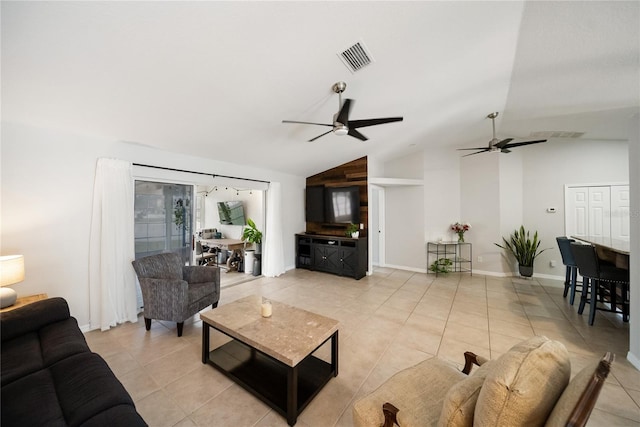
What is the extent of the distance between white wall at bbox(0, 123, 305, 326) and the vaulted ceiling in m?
0.22

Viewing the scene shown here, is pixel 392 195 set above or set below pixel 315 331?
above

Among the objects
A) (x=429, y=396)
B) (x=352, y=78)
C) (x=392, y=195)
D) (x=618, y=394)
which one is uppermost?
(x=352, y=78)

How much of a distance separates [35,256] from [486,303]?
→ 231 inches

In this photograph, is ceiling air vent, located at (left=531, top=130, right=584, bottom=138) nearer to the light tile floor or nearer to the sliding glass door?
the light tile floor

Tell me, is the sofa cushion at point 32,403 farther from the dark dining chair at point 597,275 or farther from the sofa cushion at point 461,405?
the dark dining chair at point 597,275

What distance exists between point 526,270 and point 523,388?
18.0 feet

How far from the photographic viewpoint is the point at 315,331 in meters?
1.93

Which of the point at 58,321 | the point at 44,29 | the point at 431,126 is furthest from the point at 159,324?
the point at 431,126

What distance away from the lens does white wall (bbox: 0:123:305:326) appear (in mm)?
2373

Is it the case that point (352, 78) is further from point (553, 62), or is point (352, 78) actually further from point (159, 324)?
Answer: point (159, 324)

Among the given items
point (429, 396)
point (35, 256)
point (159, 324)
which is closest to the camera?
point (429, 396)

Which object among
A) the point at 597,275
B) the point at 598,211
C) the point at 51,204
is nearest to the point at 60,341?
the point at 51,204

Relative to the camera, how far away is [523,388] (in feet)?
2.64

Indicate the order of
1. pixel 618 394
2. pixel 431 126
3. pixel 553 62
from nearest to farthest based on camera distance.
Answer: pixel 618 394
pixel 553 62
pixel 431 126
